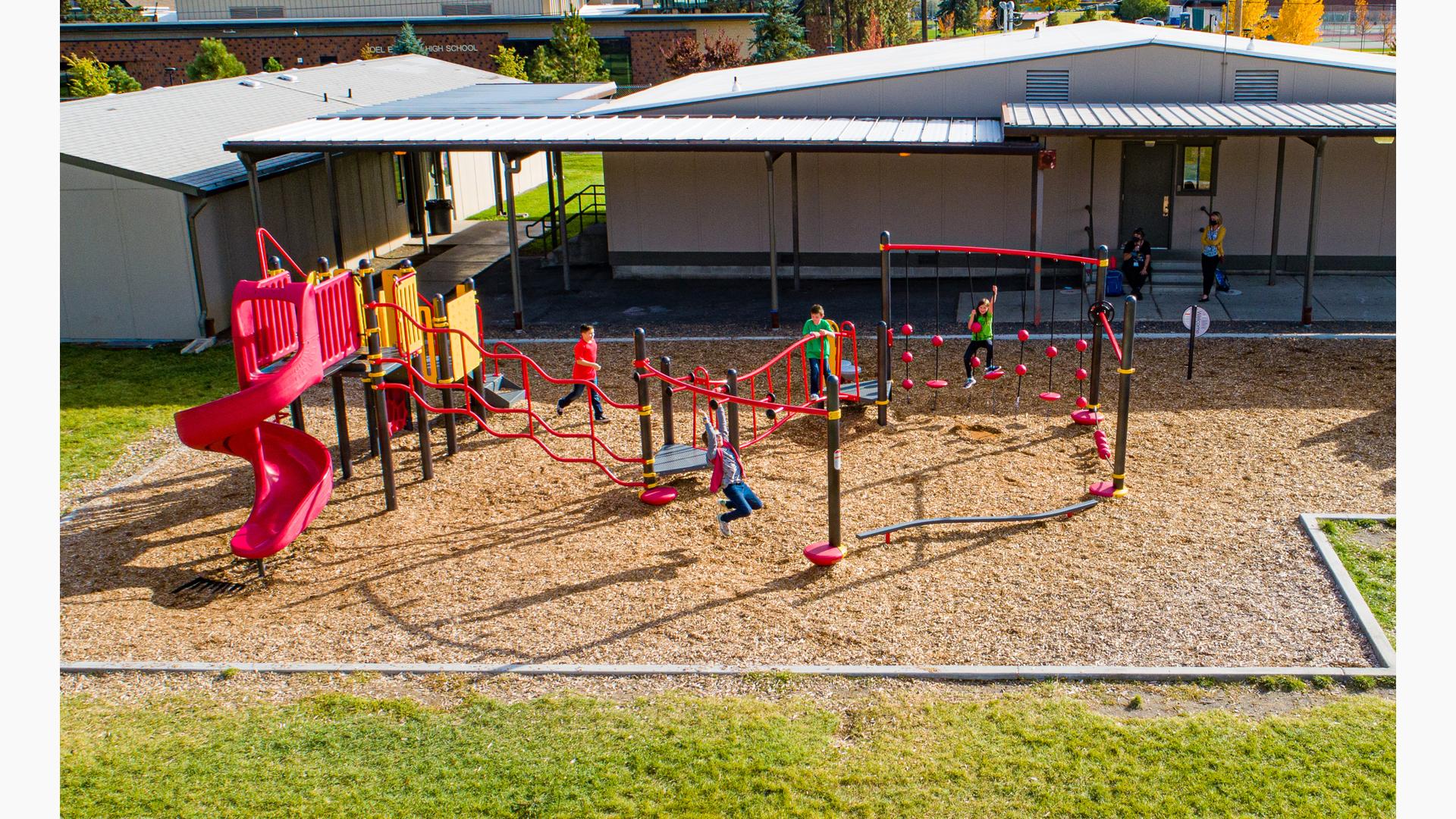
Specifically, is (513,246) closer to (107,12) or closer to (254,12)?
(254,12)

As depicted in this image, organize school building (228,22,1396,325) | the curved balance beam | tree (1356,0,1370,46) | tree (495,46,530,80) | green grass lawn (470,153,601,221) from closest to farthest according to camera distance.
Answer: the curved balance beam, school building (228,22,1396,325), green grass lawn (470,153,601,221), tree (495,46,530,80), tree (1356,0,1370,46)

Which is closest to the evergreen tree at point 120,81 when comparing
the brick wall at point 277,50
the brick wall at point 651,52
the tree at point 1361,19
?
the brick wall at point 277,50

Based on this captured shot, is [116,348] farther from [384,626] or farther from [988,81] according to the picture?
[988,81]

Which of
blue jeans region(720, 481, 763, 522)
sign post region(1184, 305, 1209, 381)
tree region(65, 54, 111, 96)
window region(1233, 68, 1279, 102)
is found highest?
tree region(65, 54, 111, 96)

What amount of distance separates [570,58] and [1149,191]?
3006cm

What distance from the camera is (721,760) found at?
8258 mm

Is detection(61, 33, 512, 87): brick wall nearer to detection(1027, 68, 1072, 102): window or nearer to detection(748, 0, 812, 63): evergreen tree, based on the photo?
detection(748, 0, 812, 63): evergreen tree

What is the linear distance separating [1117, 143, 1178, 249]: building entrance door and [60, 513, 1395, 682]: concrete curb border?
13554 millimetres

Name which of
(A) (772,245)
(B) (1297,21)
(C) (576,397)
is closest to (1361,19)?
(B) (1297,21)

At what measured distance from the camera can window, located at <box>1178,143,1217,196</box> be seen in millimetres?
22125

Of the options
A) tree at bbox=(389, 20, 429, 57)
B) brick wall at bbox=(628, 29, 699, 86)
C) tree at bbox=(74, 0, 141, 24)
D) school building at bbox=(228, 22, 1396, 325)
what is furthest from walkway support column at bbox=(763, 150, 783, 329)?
tree at bbox=(74, 0, 141, 24)

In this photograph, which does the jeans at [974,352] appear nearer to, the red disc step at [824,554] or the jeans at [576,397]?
the jeans at [576,397]

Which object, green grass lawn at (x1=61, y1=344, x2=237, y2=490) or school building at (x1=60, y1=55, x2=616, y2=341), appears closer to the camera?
green grass lawn at (x1=61, y1=344, x2=237, y2=490)

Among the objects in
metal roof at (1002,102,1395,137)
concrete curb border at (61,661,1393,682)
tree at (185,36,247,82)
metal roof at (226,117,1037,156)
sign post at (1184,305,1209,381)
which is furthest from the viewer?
tree at (185,36,247,82)
